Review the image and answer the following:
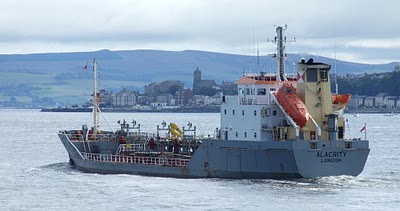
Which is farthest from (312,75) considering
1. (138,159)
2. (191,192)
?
(138,159)

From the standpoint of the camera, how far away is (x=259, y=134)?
55844 millimetres

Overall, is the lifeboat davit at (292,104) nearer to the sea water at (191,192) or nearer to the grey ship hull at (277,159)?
the grey ship hull at (277,159)

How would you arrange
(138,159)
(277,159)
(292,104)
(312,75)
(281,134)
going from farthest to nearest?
(138,159) → (312,75) → (281,134) → (292,104) → (277,159)

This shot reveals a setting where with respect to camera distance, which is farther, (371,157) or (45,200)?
(371,157)

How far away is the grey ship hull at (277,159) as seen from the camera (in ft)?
176

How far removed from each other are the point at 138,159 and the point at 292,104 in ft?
43.3

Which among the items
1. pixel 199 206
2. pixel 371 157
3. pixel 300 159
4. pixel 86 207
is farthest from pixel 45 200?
pixel 371 157

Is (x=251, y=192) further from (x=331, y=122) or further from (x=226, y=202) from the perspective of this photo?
(x=331, y=122)

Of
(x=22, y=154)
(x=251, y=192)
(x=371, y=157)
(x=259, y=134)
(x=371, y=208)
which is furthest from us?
(x=22, y=154)

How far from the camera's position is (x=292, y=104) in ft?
179

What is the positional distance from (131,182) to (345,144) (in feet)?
39.6

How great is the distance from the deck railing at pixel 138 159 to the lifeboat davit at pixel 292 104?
8.45m

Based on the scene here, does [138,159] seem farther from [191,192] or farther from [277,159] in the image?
[277,159]

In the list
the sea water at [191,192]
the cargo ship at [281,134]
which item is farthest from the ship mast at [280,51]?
the sea water at [191,192]
